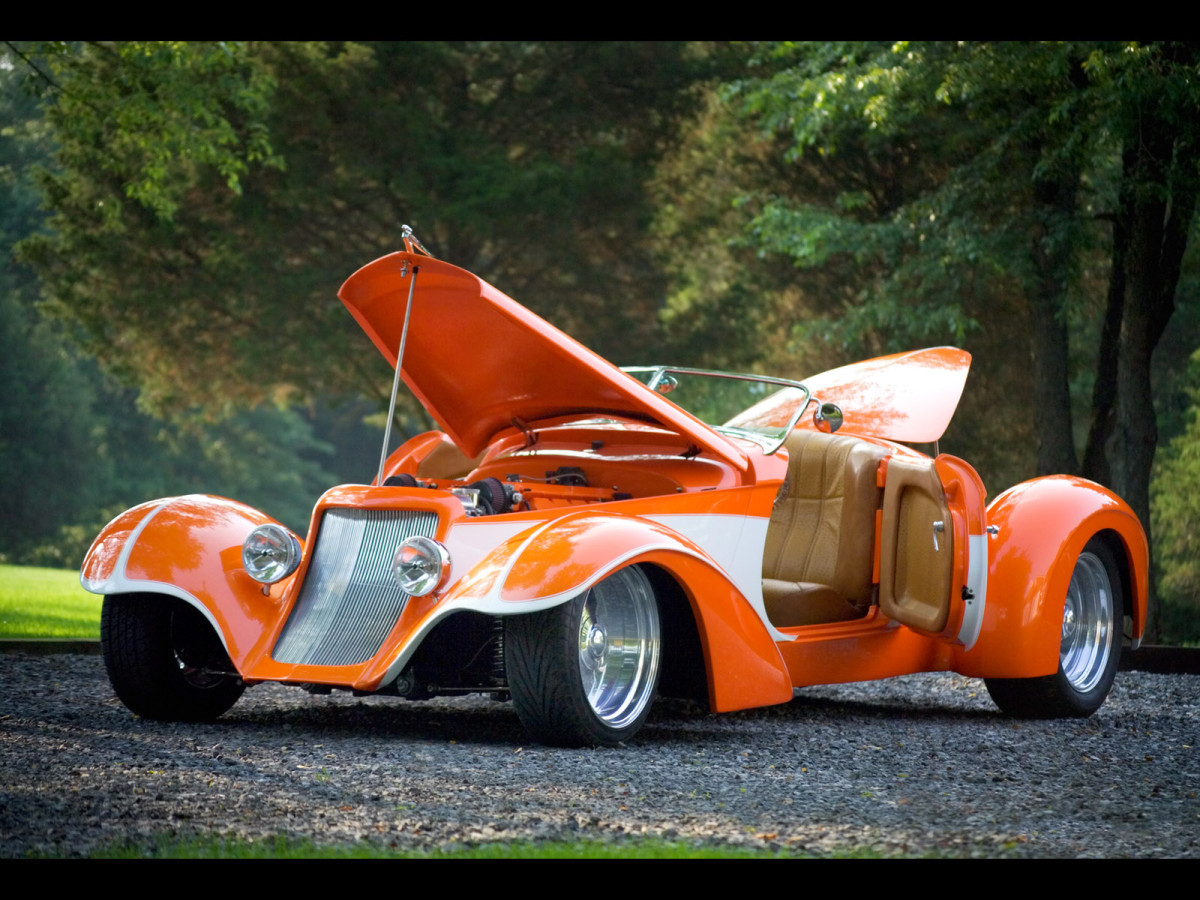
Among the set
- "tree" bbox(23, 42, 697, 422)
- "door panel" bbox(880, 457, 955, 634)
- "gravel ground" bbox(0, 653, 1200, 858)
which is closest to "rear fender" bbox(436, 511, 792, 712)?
"gravel ground" bbox(0, 653, 1200, 858)

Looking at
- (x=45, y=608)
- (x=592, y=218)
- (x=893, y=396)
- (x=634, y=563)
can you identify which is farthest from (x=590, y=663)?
(x=592, y=218)

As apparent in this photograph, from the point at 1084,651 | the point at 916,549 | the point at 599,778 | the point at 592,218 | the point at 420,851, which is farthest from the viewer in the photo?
the point at 592,218

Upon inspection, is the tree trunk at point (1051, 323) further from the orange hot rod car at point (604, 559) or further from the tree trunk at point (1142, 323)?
the orange hot rod car at point (604, 559)

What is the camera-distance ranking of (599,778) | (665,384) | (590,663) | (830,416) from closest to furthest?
(599,778) < (590,663) < (830,416) < (665,384)

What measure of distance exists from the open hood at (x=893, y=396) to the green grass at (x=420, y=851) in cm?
443

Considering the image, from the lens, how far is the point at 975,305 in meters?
17.7

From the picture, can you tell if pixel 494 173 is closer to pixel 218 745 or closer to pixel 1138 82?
pixel 1138 82

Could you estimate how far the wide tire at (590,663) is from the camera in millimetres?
5547

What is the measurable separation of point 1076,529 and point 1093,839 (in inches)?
141

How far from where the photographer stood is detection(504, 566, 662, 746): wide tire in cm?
555

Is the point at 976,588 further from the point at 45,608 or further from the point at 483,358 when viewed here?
the point at 45,608

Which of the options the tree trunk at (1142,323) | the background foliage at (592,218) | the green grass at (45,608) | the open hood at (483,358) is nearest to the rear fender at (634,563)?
the open hood at (483,358)

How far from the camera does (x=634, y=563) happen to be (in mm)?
5914

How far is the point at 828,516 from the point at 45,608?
27.2 ft
